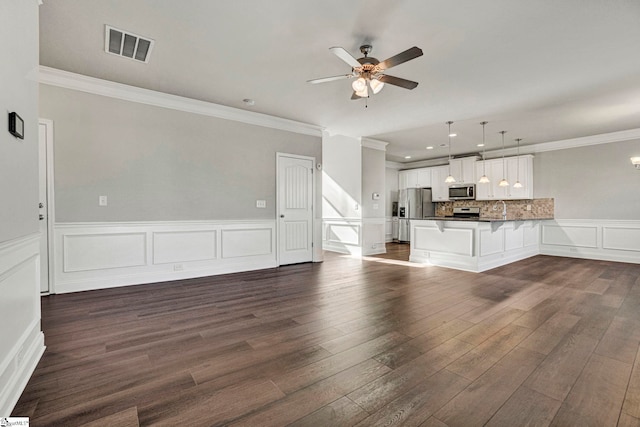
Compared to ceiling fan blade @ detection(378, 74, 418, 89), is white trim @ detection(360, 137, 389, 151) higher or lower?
higher

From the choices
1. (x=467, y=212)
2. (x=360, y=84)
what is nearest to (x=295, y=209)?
(x=360, y=84)

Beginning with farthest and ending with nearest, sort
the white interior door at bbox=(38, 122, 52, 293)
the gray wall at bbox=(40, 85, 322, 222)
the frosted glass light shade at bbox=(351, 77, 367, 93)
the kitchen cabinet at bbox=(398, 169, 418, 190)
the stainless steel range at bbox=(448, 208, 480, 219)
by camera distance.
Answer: the kitchen cabinet at bbox=(398, 169, 418, 190)
the stainless steel range at bbox=(448, 208, 480, 219)
the gray wall at bbox=(40, 85, 322, 222)
the white interior door at bbox=(38, 122, 52, 293)
the frosted glass light shade at bbox=(351, 77, 367, 93)

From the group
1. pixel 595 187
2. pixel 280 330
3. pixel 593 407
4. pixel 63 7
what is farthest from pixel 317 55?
pixel 595 187

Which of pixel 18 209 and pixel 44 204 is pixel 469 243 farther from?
pixel 44 204

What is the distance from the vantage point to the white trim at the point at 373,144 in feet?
23.3

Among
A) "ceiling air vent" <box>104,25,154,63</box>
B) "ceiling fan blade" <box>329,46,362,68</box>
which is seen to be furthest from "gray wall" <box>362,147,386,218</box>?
"ceiling air vent" <box>104,25,154,63</box>

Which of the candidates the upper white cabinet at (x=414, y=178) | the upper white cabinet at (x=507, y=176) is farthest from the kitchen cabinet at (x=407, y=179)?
the upper white cabinet at (x=507, y=176)

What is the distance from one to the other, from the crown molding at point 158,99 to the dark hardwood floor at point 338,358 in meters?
2.62

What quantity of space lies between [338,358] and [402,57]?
2.56 metres

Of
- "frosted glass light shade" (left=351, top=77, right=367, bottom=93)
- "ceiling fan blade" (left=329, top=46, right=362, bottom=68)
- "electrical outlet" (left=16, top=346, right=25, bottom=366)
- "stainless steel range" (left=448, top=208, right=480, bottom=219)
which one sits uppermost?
"ceiling fan blade" (left=329, top=46, right=362, bottom=68)

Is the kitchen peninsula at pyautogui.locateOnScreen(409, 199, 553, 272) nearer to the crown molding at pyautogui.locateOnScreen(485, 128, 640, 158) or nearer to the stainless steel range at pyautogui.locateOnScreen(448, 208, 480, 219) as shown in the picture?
the crown molding at pyautogui.locateOnScreen(485, 128, 640, 158)

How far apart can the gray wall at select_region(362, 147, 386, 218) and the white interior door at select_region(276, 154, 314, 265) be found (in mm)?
1713

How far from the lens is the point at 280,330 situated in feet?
8.70

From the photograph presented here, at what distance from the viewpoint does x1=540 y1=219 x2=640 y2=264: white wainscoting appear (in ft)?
20.3
